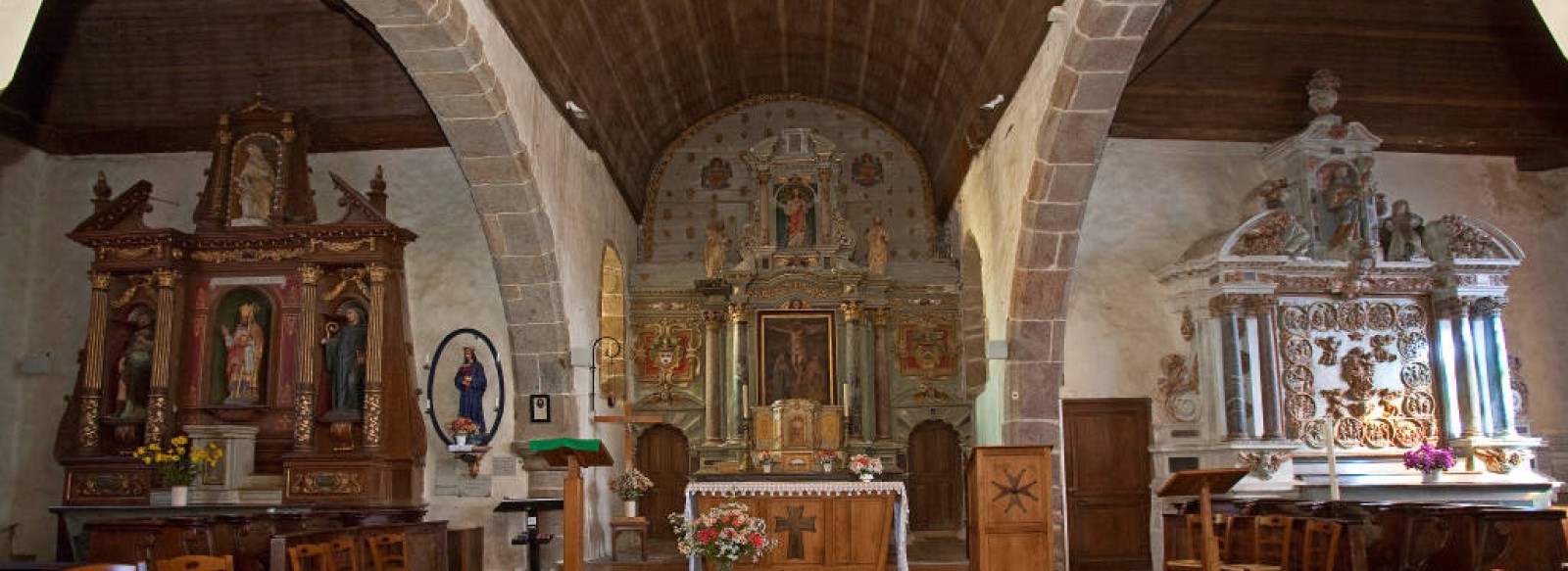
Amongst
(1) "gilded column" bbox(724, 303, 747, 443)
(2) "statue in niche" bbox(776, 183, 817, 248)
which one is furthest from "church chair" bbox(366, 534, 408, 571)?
(2) "statue in niche" bbox(776, 183, 817, 248)

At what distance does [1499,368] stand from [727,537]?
7.97m

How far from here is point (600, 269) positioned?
45.7ft

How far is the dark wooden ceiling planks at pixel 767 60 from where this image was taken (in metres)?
10.8

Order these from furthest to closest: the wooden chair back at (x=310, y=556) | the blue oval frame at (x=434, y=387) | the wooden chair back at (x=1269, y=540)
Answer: the blue oval frame at (x=434, y=387) < the wooden chair back at (x=1269, y=540) < the wooden chair back at (x=310, y=556)

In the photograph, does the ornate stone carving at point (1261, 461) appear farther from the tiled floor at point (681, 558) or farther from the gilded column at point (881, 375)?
the gilded column at point (881, 375)

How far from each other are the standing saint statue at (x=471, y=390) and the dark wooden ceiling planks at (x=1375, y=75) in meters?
6.47

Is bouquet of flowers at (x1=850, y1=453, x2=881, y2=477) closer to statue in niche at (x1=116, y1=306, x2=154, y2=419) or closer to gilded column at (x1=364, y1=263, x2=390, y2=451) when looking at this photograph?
gilded column at (x1=364, y1=263, x2=390, y2=451)

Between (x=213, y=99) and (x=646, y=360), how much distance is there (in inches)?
236

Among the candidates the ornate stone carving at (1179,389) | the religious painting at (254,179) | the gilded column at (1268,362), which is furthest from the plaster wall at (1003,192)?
the religious painting at (254,179)

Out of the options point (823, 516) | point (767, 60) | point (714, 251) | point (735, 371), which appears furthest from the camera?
point (714, 251)

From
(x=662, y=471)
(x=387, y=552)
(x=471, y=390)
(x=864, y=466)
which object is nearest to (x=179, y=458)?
(x=471, y=390)

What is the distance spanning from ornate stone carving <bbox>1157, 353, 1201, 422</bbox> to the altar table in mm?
3368

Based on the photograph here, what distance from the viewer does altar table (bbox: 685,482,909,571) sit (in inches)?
390

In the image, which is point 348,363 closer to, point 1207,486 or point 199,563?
point 199,563
